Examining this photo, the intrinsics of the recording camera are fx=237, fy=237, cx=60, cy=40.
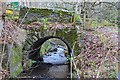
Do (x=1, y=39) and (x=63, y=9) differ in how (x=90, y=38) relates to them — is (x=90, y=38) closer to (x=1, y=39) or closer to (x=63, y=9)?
(x=63, y=9)

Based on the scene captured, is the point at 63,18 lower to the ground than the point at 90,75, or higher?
higher

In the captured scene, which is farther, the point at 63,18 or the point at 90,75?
the point at 63,18

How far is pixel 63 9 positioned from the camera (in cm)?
693

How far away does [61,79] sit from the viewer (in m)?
7.46

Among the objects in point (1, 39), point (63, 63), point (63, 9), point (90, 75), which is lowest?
point (63, 63)

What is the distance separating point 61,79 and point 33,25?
197 cm

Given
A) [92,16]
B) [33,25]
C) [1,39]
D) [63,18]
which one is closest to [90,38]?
[92,16]

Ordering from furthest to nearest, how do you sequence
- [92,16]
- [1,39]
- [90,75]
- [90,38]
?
[92,16] < [90,38] < [90,75] < [1,39]

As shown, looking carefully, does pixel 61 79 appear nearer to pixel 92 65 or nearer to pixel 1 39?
pixel 92 65

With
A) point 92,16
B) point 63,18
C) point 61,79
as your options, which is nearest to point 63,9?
point 63,18

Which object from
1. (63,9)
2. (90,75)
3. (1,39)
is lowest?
(90,75)

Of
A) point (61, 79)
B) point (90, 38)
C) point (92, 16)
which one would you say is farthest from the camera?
point (61, 79)

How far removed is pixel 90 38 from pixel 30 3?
202 centimetres

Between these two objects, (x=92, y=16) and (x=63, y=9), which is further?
(x=63, y=9)
